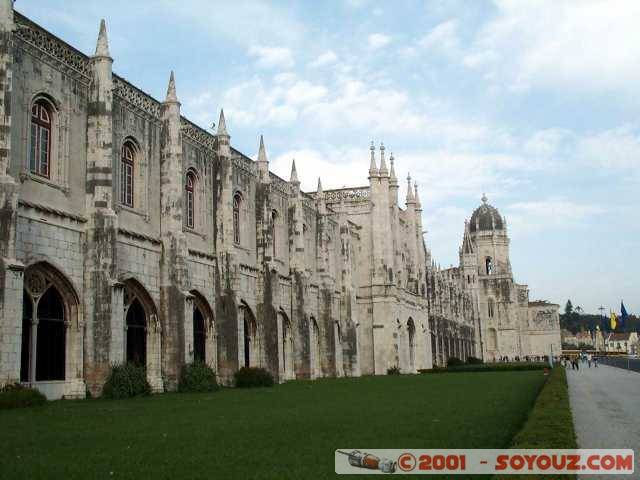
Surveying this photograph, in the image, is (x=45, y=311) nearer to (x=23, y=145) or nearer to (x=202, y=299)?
(x=23, y=145)

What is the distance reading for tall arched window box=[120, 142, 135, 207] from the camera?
23.4 meters

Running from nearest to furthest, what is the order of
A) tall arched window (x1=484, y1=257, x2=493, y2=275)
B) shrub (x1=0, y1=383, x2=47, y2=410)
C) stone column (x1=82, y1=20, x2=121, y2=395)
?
1. shrub (x1=0, y1=383, x2=47, y2=410)
2. stone column (x1=82, y1=20, x2=121, y2=395)
3. tall arched window (x1=484, y1=257, x2=493, y2=275)

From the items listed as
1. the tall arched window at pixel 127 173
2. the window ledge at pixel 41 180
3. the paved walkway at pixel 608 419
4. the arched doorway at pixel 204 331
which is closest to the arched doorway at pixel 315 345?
the arched doorway at pixel 204 331

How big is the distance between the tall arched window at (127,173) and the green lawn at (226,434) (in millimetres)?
7977

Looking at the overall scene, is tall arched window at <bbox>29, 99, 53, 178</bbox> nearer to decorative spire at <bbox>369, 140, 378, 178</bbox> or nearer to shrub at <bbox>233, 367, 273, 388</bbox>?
shrub at <bbox>233, 367, 273, 388</bbox>

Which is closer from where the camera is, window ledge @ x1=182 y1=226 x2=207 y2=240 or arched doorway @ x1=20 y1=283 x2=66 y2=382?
arched doorway @ x1=20 y1=283 x2=66 y2=382

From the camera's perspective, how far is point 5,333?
16672 mm

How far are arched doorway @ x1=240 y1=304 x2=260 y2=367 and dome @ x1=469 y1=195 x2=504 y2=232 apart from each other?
273ft

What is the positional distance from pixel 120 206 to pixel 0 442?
44.3 feet

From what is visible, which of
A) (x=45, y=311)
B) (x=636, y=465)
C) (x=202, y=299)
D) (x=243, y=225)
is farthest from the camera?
(x=243, y=225)

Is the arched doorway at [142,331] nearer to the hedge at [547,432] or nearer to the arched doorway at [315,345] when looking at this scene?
the hedge at [547,432]

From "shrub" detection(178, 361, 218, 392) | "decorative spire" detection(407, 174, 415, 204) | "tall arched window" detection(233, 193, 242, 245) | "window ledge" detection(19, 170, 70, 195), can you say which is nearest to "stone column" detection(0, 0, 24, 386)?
"window ledge" detection(19, 170, 70, 195)

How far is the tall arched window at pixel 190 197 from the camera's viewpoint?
90.7 ft

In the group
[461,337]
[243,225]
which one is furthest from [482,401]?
[461,337]
